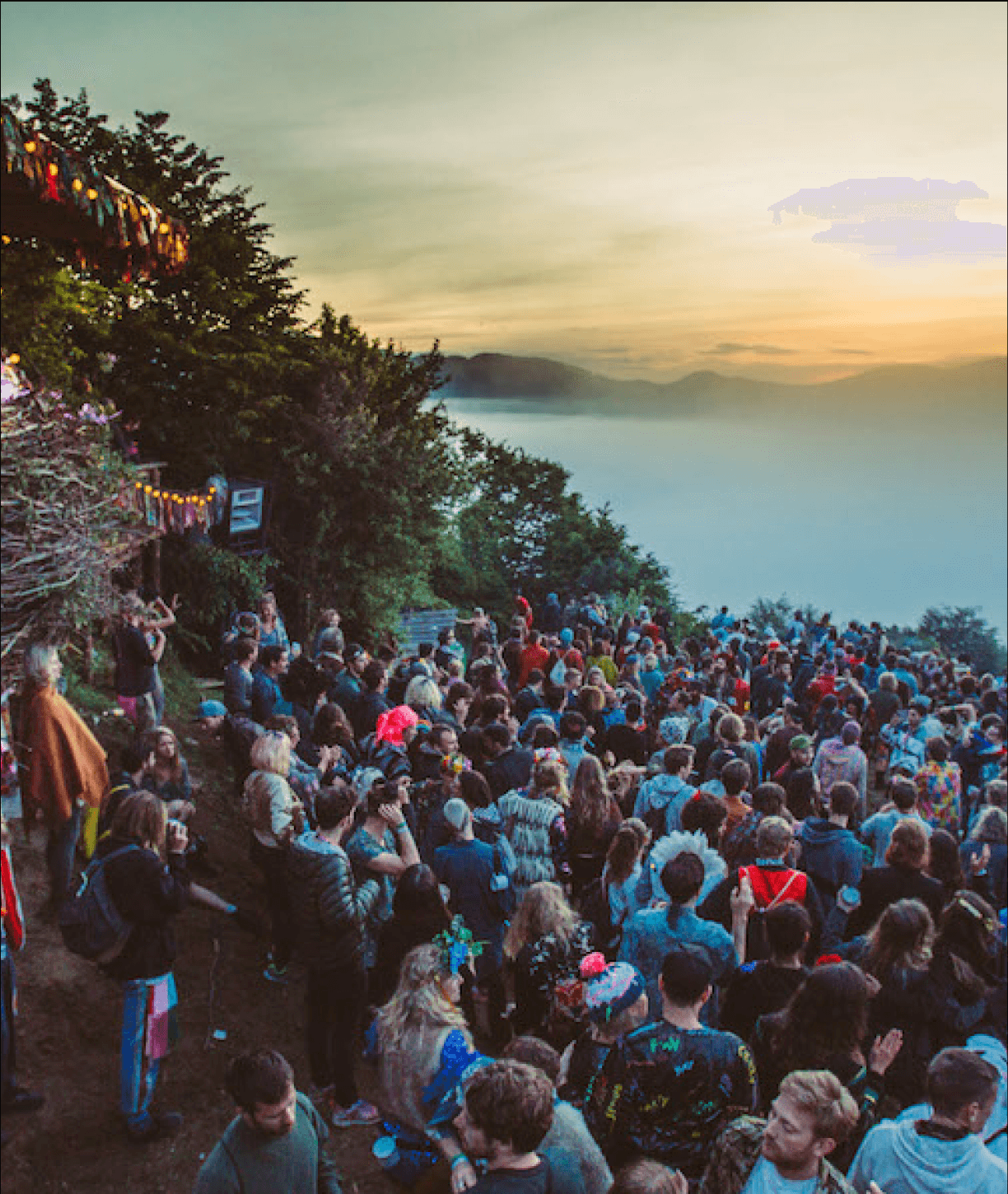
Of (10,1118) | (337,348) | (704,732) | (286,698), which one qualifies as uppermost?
(337,348)

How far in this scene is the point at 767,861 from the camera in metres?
5.11

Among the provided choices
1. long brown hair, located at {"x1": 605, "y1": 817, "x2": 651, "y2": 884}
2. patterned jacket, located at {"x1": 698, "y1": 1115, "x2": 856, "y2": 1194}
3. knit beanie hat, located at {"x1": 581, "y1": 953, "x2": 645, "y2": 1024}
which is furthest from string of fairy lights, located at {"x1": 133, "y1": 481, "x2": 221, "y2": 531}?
patterned jacket, located at {"x1": 698, "y1": 1115, "x2": 856, "y2": 1194}

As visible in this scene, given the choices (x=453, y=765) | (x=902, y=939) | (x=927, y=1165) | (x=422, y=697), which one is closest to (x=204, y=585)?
(x=422, y=697)

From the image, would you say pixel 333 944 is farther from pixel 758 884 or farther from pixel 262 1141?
pixel 758 884

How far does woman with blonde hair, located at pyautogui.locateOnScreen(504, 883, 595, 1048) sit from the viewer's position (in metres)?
4.66

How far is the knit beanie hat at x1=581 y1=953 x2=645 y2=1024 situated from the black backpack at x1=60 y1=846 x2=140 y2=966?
2.11 meters

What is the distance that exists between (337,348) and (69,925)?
13004 millimetres

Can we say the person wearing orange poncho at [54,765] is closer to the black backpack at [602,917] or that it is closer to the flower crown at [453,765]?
the flower crown at [453,765]

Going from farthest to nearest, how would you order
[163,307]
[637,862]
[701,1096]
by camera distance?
[163,307] < [637,862] < [701,1096]

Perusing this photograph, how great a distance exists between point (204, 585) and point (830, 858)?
34.0 ft

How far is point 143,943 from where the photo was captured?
464cm

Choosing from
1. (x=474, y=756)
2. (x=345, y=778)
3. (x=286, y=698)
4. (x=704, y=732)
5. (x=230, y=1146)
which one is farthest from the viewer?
(x=704, y=732)

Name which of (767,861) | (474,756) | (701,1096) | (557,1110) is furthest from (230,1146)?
(474,756)

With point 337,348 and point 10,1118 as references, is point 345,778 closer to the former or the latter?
point 10,1118
